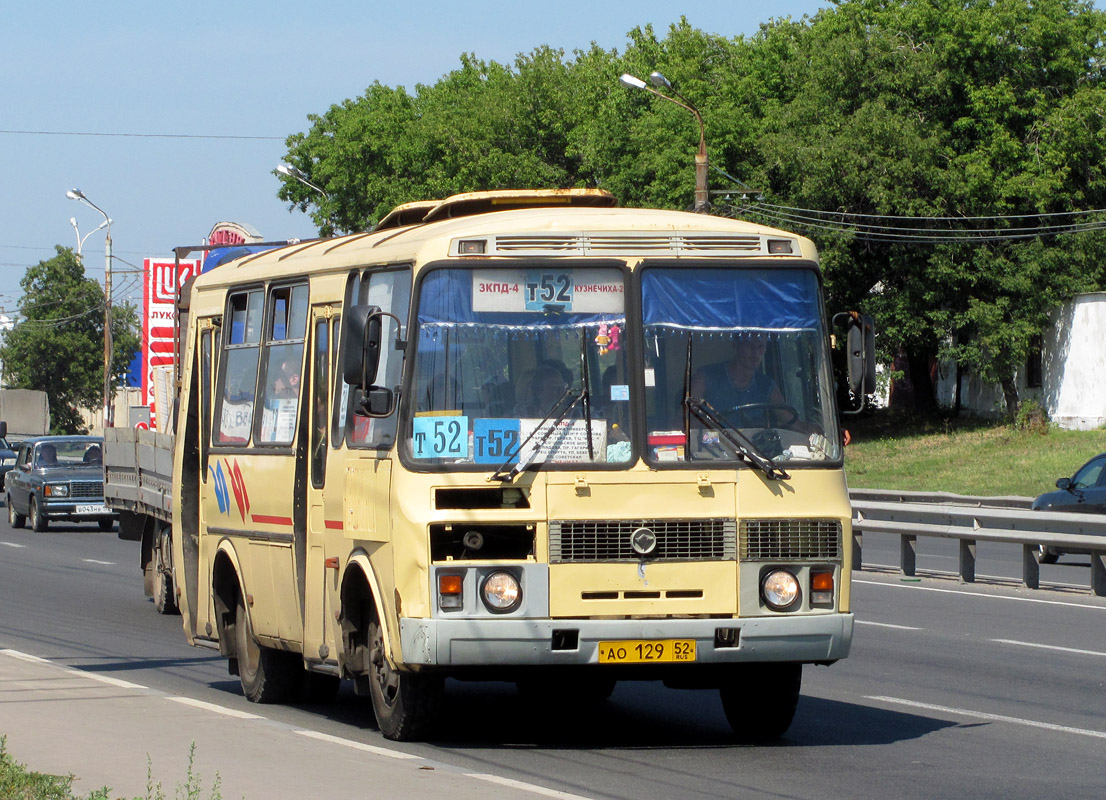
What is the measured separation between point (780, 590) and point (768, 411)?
3.00 feet

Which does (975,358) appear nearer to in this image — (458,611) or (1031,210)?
(1031,210)

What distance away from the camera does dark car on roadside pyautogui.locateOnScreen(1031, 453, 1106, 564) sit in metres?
24.2

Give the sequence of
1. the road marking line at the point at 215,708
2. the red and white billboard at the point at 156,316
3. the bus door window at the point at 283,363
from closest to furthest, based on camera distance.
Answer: the road marking line at the point at 215,708, the bus door window at the point at 283,363, the red and white billboard at the point at 156,316

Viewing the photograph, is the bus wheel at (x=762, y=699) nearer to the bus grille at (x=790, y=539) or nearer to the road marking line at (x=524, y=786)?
the bus grille at (x=790, y=539)

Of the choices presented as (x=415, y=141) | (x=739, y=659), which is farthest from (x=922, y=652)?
(x=415, y=141)

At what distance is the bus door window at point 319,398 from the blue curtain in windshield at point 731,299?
2.09 meters

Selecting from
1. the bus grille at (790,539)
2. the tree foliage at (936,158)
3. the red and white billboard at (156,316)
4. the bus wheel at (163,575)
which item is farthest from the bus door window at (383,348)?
the tree foliage at (936,158)

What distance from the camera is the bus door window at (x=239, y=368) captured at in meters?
11.3

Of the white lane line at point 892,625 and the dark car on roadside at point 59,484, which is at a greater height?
the dark car on roadside at point 59,484

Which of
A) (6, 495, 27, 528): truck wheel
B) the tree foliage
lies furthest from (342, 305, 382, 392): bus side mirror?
the tree foliage

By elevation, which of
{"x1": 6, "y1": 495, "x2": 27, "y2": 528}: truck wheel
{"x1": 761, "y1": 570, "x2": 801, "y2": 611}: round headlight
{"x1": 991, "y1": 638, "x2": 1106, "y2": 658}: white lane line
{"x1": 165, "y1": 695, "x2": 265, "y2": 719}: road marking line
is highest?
{"x1": 761, "y1": 570, "x2": 801, "y2": 611}: round headlight

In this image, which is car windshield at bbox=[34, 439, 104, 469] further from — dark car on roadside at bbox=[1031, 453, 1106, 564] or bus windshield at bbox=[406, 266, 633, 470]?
bus windshield at bbox=[406, 266, 633, 470]

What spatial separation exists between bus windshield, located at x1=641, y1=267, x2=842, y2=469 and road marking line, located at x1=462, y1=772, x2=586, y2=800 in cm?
184

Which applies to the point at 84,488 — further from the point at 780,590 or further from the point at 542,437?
the point at 780,590
